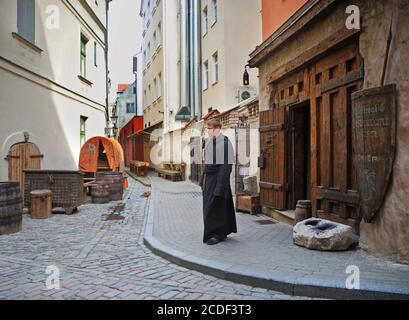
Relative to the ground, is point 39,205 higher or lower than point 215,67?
lower

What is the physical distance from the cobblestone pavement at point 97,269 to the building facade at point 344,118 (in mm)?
1888

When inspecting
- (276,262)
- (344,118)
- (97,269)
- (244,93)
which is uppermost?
(244,93)

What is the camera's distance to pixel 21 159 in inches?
432

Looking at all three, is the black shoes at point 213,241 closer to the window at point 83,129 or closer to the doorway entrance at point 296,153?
the doorway entrance at point 296,153

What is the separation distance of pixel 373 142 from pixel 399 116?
1.52 feet

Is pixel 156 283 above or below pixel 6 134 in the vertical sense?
below

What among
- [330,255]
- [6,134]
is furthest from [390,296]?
[6,134]

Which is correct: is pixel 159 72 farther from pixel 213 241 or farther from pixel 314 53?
pixel 213 241

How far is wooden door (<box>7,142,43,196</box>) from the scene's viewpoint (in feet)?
34.6

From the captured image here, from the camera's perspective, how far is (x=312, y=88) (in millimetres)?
7012

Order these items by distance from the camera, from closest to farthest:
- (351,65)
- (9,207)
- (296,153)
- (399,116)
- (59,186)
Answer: (399,116) < (351,65) < (9,207) < (296,153) < (59,186)

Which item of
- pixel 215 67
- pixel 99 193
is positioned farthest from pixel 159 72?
pixel 99 193
